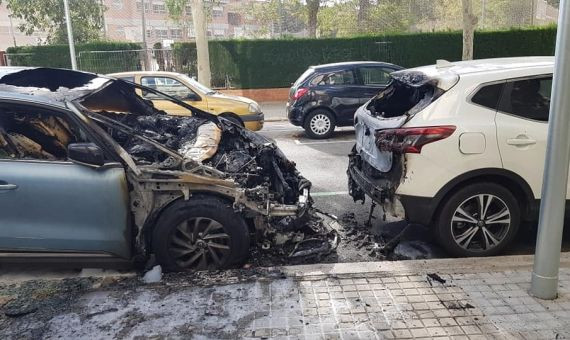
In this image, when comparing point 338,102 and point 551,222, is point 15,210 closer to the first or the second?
point 551,222

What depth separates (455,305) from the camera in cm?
339

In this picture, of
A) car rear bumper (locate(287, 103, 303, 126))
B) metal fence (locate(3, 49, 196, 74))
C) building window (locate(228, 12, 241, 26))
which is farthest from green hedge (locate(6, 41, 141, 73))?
building window (locate(228, 12, 241, 26))

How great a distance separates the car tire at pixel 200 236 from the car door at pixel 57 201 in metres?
0.31

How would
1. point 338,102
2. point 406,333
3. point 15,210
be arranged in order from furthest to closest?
point 338,102
point 15,210
point 406,333

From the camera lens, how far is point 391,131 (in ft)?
14.1

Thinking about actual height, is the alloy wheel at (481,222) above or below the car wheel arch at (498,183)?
below

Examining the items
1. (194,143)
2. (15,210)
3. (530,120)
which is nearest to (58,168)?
(15,210)

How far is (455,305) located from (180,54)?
17237mm

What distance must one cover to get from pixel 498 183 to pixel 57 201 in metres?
3.72

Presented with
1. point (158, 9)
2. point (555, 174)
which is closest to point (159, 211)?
point (555, 174)

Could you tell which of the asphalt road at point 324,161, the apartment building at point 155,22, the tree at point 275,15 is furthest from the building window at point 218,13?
the asphalt road at point 324,161

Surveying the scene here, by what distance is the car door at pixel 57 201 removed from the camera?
3738mm

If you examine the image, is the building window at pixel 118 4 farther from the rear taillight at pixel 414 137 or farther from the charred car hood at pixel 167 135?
the rear taillight at pixel 414 137

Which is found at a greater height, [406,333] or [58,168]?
[58,168]
